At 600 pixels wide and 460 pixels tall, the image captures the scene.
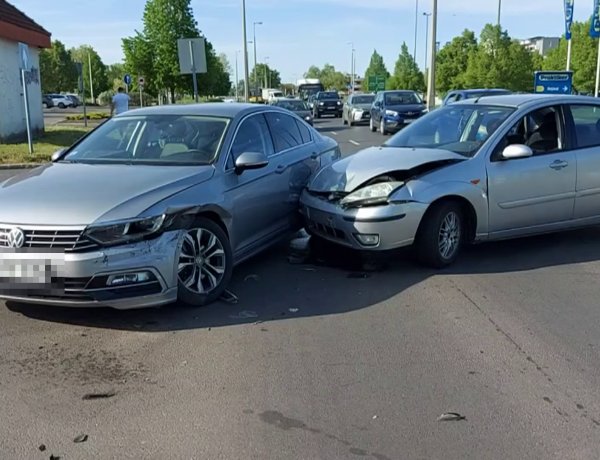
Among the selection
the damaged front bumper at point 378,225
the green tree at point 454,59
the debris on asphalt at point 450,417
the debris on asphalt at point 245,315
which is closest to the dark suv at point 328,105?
the green tree at point 454,59

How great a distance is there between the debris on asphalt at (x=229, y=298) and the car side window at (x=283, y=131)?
1838mm

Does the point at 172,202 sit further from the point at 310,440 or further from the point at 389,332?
the point at 310,440

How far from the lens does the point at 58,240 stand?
452cm

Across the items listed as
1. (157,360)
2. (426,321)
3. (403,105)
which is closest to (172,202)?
(157,360)

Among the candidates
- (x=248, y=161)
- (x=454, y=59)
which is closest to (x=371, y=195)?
(x=248, y=161)

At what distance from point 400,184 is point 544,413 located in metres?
2.97

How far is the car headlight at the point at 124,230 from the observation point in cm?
455

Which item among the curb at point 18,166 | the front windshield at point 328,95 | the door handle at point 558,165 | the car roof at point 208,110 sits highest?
the front windshield at point 328,95

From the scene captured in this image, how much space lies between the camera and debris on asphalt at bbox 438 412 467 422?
3.53 meters

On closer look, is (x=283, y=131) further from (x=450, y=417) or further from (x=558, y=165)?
(x=450, y=417)

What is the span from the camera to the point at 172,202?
4.97m

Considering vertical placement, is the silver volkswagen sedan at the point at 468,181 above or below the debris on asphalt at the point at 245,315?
above

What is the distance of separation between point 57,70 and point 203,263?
94.8 metres

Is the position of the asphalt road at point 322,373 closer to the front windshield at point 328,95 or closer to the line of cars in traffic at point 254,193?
the line of cars in traffic at point 254,193
